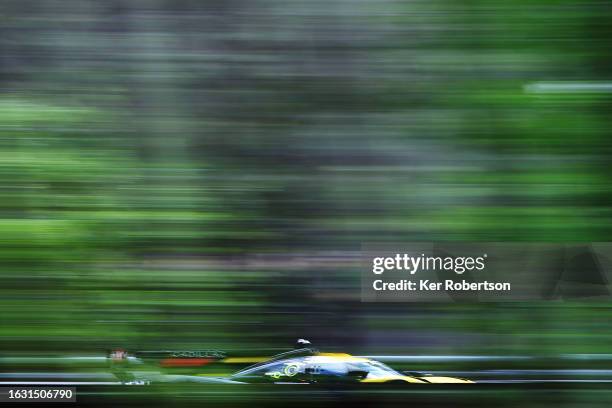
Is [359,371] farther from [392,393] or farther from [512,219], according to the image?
[512,219]

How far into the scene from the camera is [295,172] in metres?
3.10

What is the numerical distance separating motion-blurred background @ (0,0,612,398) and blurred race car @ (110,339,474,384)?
0.06 meters

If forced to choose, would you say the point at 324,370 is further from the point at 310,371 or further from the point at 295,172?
the point at 295,172

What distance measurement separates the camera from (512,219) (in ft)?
10.0

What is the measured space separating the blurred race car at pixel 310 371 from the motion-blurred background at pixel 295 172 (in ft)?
0.18

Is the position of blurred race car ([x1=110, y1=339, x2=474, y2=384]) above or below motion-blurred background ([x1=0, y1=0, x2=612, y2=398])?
below

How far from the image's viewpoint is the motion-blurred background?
306cm

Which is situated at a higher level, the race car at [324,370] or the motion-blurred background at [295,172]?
the motion-blurred background at [295,172]

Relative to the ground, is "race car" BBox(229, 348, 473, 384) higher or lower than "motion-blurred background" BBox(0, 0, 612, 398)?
lower

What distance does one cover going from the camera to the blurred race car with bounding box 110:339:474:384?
10.2ft

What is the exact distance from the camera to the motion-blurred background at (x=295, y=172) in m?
3.06

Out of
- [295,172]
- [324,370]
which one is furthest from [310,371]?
[295,172]

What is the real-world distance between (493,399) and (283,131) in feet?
4.42

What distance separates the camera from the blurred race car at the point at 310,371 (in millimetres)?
3105
